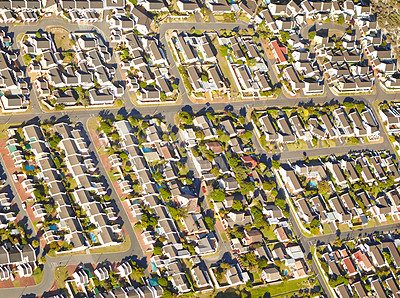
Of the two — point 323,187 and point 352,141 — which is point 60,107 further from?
point 352,141

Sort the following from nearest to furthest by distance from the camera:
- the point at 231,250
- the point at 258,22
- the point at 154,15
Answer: the point at 231,250 → the point at 154,15 → the point at 258,22

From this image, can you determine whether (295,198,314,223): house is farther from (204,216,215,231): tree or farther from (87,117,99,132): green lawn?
(87,117,99,132): green lawn

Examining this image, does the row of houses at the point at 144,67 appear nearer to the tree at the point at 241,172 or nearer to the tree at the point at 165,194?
the tree at the point at 165,194

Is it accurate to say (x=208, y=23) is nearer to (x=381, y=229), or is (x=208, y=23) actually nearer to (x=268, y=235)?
(x=268, y=235)

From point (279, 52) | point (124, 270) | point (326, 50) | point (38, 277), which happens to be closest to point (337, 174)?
point (279, 52)

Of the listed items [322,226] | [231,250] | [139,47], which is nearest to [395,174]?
[322,226]

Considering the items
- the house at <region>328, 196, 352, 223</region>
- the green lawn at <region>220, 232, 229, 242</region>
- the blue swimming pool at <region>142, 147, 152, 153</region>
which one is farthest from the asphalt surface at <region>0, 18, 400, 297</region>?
the blue swimming pool at <region>142, 147, 152, 153</region>
